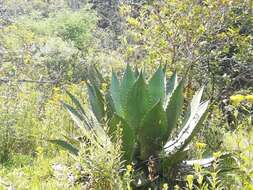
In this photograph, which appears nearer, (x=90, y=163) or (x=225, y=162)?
(x=90, y=163)

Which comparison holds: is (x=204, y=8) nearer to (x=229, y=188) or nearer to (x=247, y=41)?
(x=247, y=41)

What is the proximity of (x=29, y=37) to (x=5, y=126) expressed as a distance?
5958 millimetres

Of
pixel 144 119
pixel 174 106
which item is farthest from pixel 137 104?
pixel 174 106

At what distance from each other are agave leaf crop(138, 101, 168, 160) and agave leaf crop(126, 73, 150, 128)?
121mm

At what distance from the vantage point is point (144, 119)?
334 centimetres

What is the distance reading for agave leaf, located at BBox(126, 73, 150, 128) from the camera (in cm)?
346

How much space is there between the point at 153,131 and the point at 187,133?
322 millimetres

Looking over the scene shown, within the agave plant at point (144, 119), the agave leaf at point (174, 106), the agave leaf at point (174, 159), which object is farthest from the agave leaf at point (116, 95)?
the agave leaf at point (174, 159)

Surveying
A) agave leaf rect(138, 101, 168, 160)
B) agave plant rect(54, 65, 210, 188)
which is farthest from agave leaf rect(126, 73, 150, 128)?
agave leaf rect(138, 101, 168, 160)

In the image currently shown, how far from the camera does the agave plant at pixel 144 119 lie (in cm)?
334

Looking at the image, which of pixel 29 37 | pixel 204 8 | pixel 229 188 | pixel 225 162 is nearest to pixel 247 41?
pixel 204 8

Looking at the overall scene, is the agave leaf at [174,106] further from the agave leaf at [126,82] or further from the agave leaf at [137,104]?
the agave leaf at [126,82]

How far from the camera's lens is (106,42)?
17.0m

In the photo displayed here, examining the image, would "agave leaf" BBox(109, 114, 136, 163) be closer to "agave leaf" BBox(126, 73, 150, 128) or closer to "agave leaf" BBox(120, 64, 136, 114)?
"agave leaf" BBox(126, 73, 150, 128)
